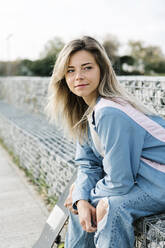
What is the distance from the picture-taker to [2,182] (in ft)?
14.1

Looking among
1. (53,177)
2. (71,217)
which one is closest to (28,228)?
(53,177)

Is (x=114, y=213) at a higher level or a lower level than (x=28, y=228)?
higher

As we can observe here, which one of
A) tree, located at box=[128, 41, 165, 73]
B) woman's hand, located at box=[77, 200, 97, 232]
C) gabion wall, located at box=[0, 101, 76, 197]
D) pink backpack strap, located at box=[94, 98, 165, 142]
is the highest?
pink backpack strap, located at box=[94, 98, 165, 142]

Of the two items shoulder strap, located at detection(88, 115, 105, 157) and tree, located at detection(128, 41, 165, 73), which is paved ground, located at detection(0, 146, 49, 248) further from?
tree, located at detection(128, 41, 165, 73)

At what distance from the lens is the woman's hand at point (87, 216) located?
5.89 feet

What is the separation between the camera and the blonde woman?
1.65 m

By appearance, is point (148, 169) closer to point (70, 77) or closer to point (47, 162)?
point (70, 77)

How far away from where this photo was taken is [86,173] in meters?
2.09

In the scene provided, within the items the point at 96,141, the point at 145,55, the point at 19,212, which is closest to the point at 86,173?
the point at 96,141

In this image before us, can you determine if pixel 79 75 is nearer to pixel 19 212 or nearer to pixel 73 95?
pixel 73 95

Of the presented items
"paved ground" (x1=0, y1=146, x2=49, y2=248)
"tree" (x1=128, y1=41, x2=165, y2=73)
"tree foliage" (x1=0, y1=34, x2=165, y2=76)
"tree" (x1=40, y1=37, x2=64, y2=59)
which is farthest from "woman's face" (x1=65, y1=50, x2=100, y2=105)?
"tree" (x1=128, y1=41, x2=165, y2=73)

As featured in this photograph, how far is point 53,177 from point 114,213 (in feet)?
6.34

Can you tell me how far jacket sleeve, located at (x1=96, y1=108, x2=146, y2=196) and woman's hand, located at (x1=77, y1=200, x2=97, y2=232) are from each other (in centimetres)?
20

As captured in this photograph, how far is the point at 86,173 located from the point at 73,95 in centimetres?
53
